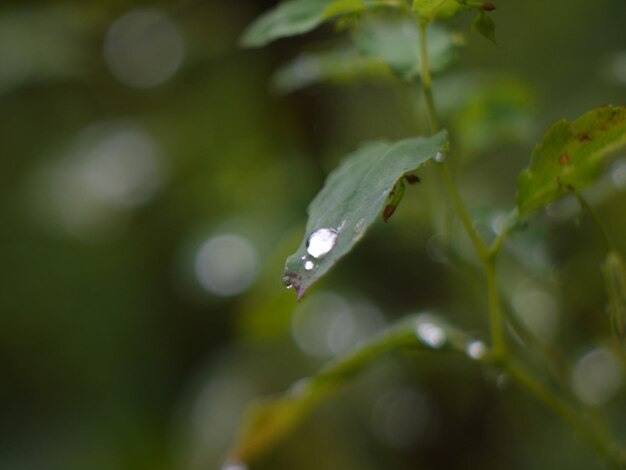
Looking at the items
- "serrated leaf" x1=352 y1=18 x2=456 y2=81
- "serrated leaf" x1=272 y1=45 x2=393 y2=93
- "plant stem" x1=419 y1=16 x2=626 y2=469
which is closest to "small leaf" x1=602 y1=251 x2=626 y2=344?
"plant stem" x1=419 y1=16 x2=626 y2=469

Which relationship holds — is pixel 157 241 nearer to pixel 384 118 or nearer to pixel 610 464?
pixel 384 118

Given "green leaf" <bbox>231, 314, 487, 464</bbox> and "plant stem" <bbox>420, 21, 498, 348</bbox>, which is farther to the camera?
"green leaf" <bbox>231, 314, 487, 464</bbox>

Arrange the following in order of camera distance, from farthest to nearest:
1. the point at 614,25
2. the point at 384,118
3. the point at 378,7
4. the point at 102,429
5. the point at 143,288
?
1. the point at 384,118
2. the point at 614,25
3. the point at 143,288
4. the point at 102,429
5. the point at 378,7

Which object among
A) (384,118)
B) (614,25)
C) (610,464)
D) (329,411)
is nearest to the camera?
(610,464)

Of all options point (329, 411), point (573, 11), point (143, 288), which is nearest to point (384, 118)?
point (573, 11)

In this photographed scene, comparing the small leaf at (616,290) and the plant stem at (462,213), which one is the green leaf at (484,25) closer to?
the plant stem at (462,213)

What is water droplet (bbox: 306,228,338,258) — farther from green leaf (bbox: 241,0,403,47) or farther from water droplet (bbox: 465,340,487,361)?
water droplet (bbox: 465,340,487,361)

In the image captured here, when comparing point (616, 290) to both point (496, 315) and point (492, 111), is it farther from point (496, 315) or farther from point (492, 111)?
point (492, 111)
